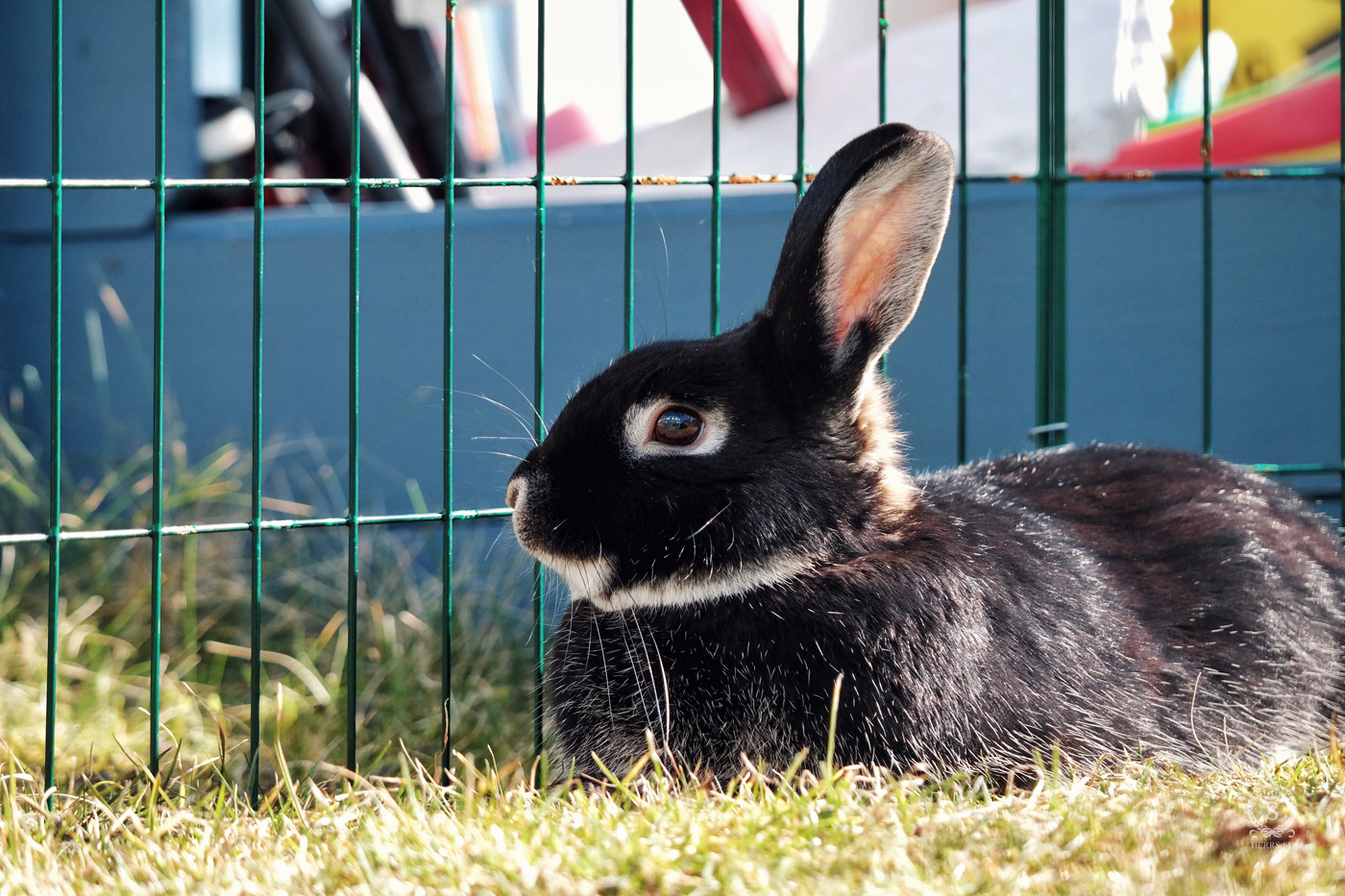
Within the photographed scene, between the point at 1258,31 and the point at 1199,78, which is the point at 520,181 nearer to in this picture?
the point at 1199,78

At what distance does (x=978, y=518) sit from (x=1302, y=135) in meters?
2.08

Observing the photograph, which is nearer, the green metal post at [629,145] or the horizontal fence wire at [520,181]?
the horizontal fence wire at [520,181]

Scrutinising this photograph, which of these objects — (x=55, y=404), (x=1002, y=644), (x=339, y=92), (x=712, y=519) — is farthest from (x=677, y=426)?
(x=339, y=92)

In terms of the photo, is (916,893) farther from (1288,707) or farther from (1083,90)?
(1083,90)

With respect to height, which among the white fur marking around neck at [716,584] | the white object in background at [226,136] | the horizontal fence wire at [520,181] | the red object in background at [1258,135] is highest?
the white object in background at [226,136]

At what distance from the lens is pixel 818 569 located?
2000mm

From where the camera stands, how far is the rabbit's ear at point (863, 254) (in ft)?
6.52

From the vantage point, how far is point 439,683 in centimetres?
304

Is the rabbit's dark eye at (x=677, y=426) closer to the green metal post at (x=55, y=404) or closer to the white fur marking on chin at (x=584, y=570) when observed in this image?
the white fur marking on chin at (x=584, y=570)

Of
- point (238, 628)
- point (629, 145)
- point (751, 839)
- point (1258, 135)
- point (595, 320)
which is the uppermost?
point (1258, 135)

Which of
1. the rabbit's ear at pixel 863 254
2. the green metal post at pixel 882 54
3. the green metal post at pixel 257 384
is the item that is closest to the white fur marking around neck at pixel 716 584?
the rabbit's ear at pixel 863 254

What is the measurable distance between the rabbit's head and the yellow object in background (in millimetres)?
2169

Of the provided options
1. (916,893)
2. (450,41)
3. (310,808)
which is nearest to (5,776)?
(310,808)

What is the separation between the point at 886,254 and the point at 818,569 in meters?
0.46
